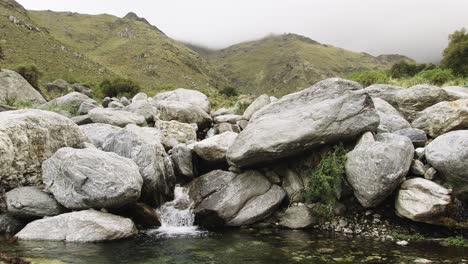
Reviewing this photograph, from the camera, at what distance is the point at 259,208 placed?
66.3 feet

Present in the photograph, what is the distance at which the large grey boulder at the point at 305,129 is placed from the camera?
2002 cm

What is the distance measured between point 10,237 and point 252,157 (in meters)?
10.4

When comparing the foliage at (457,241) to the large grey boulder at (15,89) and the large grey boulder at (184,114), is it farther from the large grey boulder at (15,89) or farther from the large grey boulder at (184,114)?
the large grey boulder at (15,89)

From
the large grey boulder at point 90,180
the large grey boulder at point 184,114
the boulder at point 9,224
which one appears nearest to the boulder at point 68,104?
the large grey boulder at point 184,114

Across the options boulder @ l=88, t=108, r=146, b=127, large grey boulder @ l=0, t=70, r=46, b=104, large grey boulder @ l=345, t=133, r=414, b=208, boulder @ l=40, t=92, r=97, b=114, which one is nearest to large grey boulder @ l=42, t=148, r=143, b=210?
large grey boulder @ l=345, t=133, r=414, b=208

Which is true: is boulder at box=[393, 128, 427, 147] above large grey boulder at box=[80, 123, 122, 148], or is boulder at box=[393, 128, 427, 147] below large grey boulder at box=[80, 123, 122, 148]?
above

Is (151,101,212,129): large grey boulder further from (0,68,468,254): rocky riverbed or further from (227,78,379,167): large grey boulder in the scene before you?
(227,78,379,167): large grey boulder

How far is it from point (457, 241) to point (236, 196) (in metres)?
9.24

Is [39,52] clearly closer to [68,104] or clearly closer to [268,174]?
[68,104]

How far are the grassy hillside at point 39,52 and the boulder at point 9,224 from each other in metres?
58.8

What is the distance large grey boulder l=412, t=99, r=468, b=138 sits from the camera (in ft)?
71.3

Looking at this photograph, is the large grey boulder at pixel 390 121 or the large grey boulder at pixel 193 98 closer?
the large grey boulder at pixel 390 121

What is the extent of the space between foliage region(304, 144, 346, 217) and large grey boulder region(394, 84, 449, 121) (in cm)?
886

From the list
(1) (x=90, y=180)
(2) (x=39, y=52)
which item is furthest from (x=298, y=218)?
(2) (x=39, y=52)
